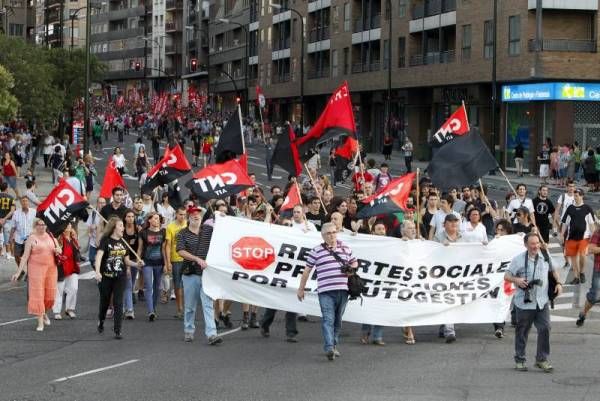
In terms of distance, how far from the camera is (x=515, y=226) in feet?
58.4

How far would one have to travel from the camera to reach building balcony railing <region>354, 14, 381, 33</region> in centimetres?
6931

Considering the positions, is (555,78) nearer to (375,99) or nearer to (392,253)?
(375,99)

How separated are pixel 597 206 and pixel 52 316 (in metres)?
22.5

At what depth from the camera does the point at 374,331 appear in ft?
49.9

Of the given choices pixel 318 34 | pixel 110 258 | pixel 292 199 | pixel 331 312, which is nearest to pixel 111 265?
pixel 110 258

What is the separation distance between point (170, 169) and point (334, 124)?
3179mm

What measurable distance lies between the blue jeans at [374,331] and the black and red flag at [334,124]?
5123 millimetres

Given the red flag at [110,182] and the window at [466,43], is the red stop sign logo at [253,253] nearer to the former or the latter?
the red flag at [110,182]

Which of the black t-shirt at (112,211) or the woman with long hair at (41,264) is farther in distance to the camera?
the black t-shirt at (112,211)

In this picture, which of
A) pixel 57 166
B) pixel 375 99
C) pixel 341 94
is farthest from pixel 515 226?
pixel 375 99

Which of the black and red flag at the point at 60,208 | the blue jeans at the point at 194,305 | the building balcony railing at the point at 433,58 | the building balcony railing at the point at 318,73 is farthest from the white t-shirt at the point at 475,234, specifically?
the building balcony railing at the point at 318,73

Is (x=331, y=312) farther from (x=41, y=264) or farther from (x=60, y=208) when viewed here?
(x=60, y=208)

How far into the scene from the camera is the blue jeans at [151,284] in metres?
17.3

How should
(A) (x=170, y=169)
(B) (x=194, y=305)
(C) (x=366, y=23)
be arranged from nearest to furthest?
(B) (x=194, y=305)
(A) (x=170, y=169)
(C) (x=366, y=23)
